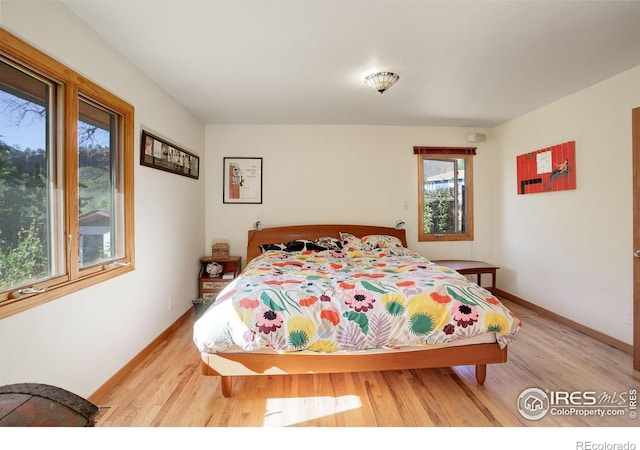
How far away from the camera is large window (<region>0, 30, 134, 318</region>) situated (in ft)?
4.69

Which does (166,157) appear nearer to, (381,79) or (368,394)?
(381,79)

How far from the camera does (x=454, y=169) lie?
13.8 feet

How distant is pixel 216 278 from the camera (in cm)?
359

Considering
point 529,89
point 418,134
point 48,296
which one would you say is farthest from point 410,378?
point 418,134

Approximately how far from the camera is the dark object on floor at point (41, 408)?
0.66 m

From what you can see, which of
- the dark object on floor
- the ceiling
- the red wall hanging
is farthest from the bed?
the red wall hanging

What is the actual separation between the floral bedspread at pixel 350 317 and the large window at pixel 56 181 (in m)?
0.86

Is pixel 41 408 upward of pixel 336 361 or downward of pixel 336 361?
upward

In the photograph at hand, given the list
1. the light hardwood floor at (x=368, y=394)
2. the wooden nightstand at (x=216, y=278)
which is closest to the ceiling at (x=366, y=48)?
the wooden nightstand at (x=216, y=278)

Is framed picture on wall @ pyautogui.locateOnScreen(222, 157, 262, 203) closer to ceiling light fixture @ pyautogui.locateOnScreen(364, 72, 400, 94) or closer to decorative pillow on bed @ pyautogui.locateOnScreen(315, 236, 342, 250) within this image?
decorative pillow on bed @ pyautogui.locateOnScreen(315, 236, 342, 250)

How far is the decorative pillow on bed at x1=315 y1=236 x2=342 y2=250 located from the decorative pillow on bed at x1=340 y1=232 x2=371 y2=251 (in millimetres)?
67

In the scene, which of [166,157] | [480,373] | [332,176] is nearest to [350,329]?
[480,373]

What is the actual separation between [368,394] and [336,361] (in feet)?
1.08

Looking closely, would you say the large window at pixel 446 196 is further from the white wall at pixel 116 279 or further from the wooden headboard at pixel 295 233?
the white wall at pixel 116 279
